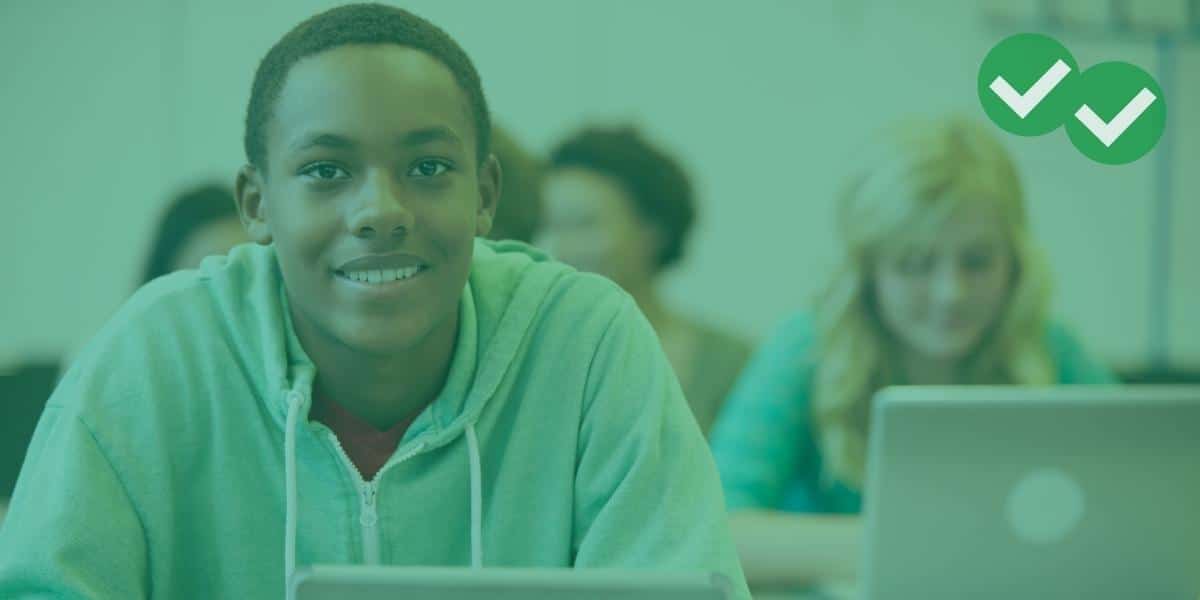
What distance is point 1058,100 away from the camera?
6.16 ft

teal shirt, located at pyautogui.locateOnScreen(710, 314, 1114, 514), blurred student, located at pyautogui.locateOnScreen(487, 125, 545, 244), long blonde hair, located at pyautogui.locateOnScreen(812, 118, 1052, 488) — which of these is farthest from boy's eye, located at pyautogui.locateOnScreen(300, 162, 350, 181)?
long blonde hair, located at pyautogui.locateOnScreen(812, 118, 1052, 488)

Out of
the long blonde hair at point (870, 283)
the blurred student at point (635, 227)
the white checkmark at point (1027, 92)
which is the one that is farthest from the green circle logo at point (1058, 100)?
the blurred student at point (635, 227)

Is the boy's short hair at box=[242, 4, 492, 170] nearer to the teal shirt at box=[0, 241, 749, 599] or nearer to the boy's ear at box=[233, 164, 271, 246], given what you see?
the boy's ear at box=[233, 164, 271, 246]

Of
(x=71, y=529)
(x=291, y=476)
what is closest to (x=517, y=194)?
(x=291, y=476)

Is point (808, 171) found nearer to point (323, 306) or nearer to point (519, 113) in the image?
point (519, 113)

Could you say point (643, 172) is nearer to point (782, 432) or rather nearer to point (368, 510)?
point (782, 432)

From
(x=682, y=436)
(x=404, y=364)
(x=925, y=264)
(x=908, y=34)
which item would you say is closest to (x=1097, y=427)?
(x=682, y=436)

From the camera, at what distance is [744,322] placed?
3.38 metres

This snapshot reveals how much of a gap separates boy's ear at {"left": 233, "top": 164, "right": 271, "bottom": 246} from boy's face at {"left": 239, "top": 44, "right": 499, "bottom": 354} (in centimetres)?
3

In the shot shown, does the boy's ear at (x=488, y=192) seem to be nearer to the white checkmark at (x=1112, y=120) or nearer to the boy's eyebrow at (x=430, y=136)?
the boy's eyebrow at (x=430, y=136)

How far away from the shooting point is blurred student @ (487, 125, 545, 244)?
6.29 ft

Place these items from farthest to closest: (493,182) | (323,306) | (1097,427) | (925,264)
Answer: (925,264), (493,182), (323,306), (1097,427)

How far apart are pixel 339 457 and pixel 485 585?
1.46ft

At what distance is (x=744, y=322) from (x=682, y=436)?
7.27ft
